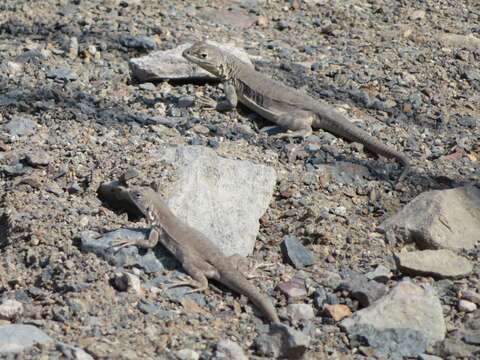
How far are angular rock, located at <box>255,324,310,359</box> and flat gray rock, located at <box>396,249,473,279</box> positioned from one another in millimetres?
1226

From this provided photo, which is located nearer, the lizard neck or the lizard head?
the lizard head

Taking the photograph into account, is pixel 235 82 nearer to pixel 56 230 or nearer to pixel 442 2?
pixel 56 230

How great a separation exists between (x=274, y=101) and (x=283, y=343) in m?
3.64

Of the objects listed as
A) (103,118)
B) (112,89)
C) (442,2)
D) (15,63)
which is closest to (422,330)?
(103,118)

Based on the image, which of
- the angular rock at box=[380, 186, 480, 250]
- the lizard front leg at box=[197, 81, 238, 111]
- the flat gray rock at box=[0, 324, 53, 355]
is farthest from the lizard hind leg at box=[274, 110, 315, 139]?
the flat gray rock at box=[0, 324, 53, 355]

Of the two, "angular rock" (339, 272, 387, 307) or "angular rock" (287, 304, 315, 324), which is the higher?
"angular rock" (339, 272, 387, 307)

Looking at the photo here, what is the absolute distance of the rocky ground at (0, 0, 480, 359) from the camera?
6.07 m

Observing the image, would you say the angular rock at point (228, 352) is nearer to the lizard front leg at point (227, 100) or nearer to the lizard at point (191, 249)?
the lizard at point (191, 249)

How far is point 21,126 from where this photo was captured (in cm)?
820

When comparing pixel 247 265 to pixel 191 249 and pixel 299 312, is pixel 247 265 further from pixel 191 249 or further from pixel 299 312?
pixel 299 312

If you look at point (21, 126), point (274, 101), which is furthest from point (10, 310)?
point (274, 101)

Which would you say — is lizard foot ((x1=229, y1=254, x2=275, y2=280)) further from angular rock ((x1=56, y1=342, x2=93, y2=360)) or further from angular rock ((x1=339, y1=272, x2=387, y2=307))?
angular rock ((x1=56, y1=342, x2=93, y2=360))

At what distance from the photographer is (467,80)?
9844 millimetres

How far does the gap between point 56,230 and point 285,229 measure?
1633mm
